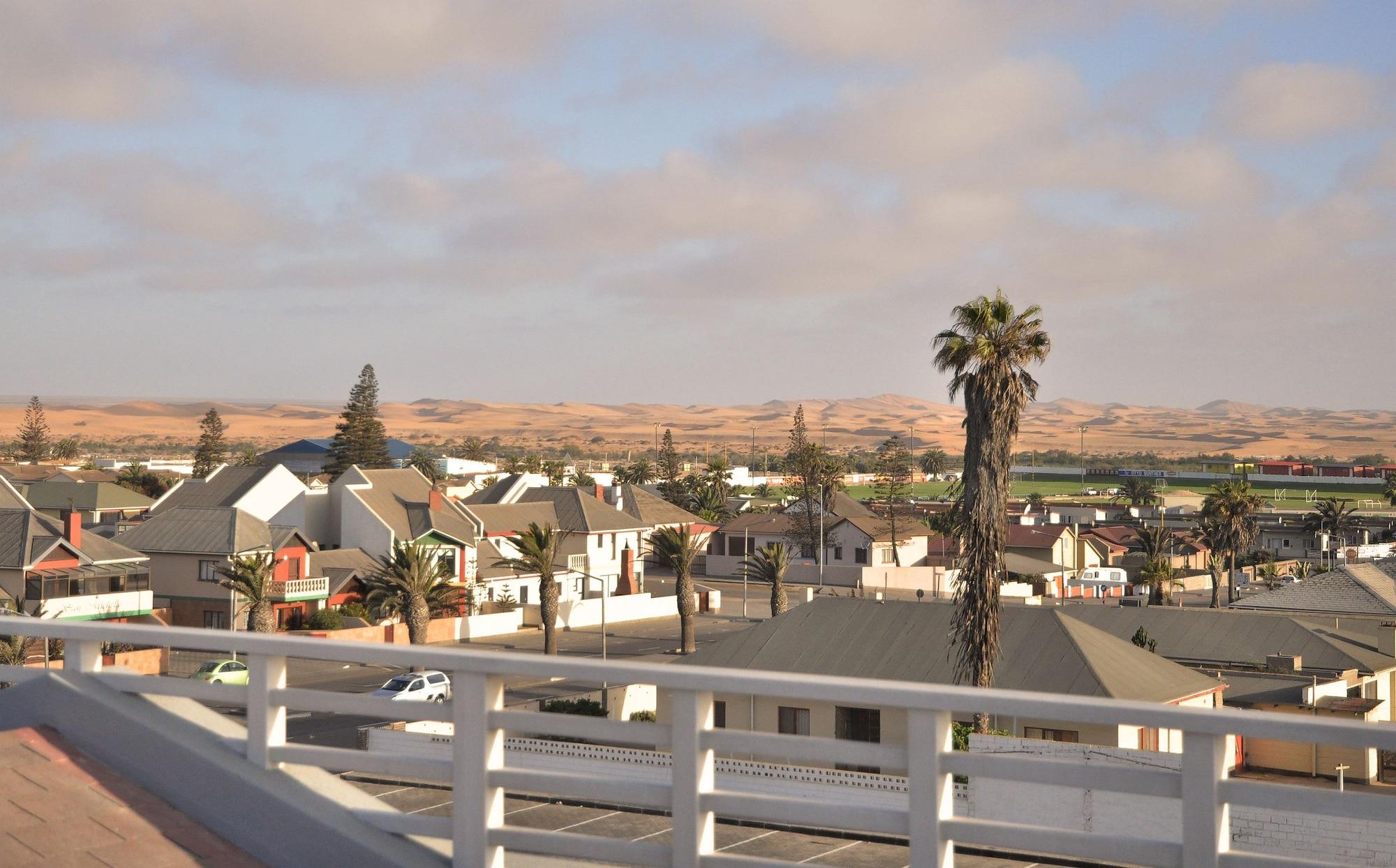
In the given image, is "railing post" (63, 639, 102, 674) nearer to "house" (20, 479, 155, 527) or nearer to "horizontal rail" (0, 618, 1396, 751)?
"horizontal rail" (0, 618, 1396, 751)

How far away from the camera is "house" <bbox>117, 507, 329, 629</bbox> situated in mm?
60219

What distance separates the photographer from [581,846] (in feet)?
16.7

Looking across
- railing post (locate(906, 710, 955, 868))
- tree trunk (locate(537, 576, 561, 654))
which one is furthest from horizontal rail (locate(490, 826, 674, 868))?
tree trunk (locate(537, 576, 561, 654))

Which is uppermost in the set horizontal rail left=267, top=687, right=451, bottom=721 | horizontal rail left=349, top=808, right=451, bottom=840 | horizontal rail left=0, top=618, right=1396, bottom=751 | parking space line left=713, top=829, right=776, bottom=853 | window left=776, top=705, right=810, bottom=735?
horizontal rail left=0, top=618, right=1396, bottom=751

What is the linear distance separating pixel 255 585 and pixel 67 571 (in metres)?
7.90

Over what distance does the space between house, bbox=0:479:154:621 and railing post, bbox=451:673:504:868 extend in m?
51.4

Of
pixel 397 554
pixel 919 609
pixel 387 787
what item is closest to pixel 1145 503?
pixel 397 554

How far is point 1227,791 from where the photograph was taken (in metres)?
4.10

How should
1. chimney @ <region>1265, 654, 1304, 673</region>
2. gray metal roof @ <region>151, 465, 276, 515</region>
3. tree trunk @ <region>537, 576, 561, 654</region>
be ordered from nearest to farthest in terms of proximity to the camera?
chimney @ <region>1265, 654, 1304, 673</region>, tree trunk @ <region>537, 576, 561, 654</region>, gray metal roof @ <region>151, 465, 276, 515</region>

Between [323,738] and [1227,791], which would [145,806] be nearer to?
[1227,791]

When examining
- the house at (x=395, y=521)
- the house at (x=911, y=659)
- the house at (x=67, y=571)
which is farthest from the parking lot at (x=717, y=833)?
the house at (x=395, y=521)

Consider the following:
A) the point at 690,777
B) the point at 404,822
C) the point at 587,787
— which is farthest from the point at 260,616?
the point at 690,777

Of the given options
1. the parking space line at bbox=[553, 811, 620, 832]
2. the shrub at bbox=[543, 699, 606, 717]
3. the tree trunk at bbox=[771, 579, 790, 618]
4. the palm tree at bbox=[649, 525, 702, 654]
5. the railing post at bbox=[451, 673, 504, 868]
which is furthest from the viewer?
the tree trunk at bbox=[771, 579, 790, 618]

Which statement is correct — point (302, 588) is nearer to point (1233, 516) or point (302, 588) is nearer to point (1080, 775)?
point (1233, 516)
